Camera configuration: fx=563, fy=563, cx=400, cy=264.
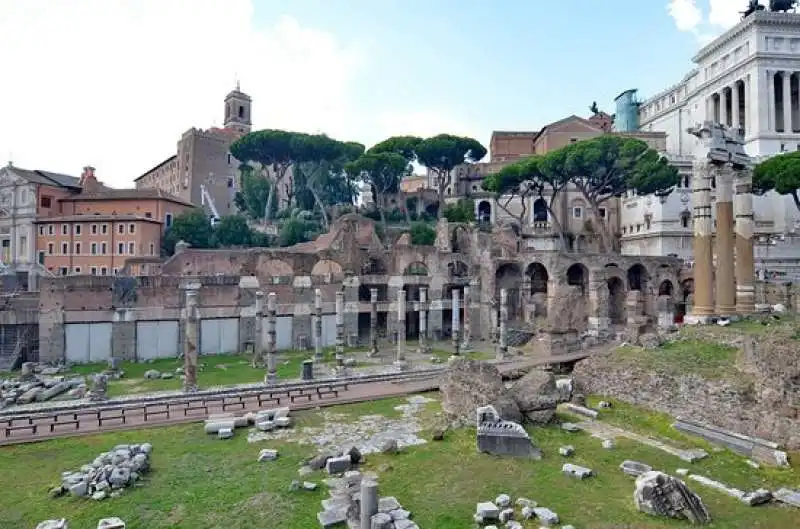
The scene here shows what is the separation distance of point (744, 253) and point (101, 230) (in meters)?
40.8

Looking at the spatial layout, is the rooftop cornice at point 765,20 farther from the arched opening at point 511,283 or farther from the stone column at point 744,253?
the stone column at point 744,253

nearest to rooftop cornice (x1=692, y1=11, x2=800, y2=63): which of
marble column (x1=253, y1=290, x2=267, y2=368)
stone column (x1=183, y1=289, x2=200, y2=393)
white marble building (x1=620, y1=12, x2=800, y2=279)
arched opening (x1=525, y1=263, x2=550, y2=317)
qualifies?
white marble building (x1=620, y1=12, x2=800, y2=279)

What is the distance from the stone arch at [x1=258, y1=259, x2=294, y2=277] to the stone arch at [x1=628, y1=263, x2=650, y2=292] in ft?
68.6

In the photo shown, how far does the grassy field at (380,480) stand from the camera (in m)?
8.98

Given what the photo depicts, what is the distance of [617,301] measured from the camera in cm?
3559

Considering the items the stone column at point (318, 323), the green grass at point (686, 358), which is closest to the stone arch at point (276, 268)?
the stone column at point (318, 323)

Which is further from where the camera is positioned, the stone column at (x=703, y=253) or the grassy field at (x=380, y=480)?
the stone column at (x=703, y=253)

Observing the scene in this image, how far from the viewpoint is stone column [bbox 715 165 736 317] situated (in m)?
19.5

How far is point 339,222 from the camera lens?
3534 cm

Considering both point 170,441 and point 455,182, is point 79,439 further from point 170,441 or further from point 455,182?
point 455,182

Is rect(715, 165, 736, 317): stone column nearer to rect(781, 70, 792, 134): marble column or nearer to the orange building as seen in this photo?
rect(781, 70, 792, 134): marble column

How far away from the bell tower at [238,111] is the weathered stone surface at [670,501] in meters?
70.5

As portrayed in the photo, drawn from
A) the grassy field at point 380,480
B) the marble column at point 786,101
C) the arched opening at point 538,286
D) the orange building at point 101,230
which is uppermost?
the marble column at point 786,101

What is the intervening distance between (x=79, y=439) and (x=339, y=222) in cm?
2325
